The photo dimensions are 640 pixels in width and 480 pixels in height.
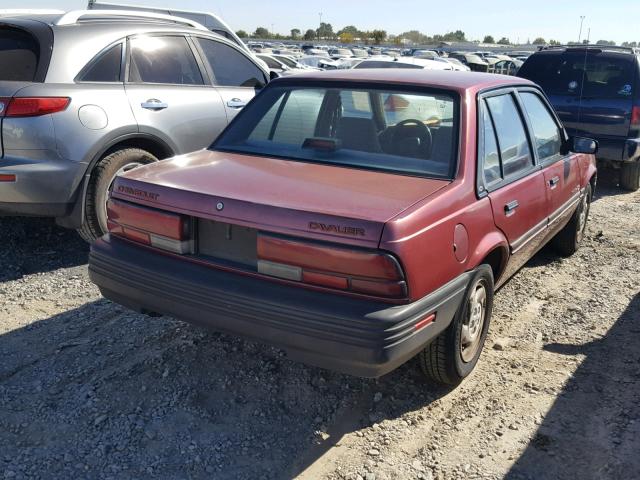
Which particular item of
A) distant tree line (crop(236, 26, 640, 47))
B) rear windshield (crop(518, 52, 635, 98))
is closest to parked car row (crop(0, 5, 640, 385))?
rear windshield (crop(518, 52, 635, 98))

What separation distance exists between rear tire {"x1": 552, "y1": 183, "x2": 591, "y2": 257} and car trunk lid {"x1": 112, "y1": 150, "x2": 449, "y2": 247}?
2.86m

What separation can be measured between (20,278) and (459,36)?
127778 mm

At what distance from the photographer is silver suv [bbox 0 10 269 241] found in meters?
4.53

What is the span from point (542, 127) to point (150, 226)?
289 centimetres

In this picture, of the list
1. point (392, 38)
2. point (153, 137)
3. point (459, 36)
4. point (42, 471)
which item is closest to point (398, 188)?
point (42, 471)

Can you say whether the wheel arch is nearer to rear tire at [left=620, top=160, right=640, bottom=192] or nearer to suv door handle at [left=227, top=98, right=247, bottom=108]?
suv door handle at [left=227, top=98, right=247, bottom=108]

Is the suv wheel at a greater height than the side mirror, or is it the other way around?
the side mirror

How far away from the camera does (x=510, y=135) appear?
396cm

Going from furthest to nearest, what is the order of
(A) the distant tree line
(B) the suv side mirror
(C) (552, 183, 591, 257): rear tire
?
(A) the distant tree line
(C) (552, 183, 591, 257): rear tire
(B) the suv side mirror

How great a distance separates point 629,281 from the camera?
5234mm

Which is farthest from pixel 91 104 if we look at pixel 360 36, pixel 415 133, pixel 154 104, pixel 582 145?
pixel 360 36

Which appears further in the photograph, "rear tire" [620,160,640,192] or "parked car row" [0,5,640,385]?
"rear tire" [620,160,640,192]

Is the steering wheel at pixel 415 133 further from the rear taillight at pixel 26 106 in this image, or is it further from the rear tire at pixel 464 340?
the rear taillight at pixel 26 106

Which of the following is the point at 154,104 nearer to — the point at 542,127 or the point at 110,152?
the point at 110,152
